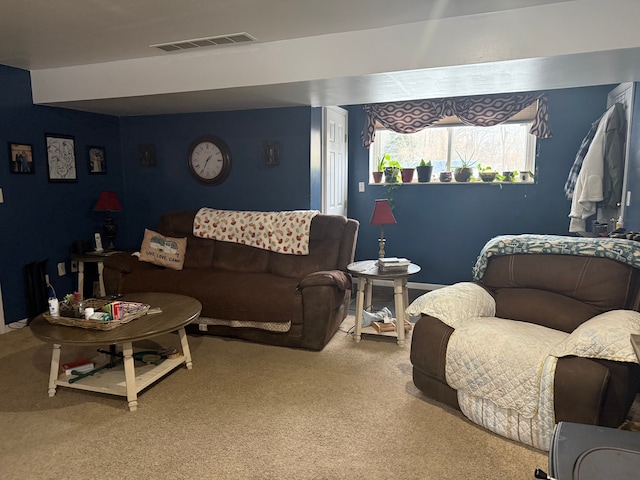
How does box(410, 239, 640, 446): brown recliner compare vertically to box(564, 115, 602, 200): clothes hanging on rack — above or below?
below

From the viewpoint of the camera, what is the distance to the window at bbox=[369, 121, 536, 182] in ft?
15.8

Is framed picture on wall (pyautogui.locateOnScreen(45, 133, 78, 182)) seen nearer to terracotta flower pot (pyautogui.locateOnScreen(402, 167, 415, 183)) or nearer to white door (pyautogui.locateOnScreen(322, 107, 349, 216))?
white door (pyautogui.locateOnScreen(322, 107, 349, 216))

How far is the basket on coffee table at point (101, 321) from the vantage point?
8.21 feet

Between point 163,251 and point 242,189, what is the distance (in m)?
1.12

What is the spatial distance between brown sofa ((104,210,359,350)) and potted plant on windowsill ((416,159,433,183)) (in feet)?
5.18

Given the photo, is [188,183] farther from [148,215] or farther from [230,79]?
[230,79]

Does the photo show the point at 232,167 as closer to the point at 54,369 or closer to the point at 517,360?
the point at 54,369

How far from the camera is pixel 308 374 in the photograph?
2930 millimetres

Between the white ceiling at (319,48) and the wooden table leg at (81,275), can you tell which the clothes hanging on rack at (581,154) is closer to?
the white ceiling at (319,48)

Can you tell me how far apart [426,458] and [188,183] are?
12.6 feet

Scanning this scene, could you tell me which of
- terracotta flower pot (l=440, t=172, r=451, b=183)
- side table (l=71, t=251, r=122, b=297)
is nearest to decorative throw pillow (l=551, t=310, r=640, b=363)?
terracotta flower pot (l=440, t=172, r=451, b=183)

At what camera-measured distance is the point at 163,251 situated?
4027 mm

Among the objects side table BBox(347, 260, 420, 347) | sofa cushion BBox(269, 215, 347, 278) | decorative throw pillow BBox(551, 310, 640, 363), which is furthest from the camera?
sofa cushion BBox(269, 215, 347, 278)

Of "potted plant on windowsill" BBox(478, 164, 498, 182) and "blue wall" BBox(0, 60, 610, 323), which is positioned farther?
"potted plant on windowsill" BBox(478, 164, 498, 182)
